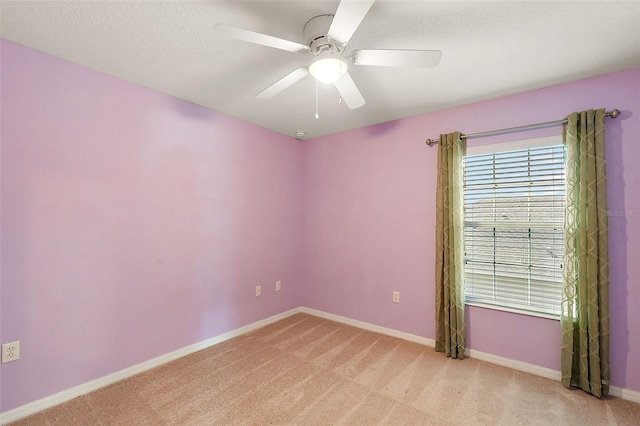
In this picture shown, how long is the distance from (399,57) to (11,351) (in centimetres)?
291

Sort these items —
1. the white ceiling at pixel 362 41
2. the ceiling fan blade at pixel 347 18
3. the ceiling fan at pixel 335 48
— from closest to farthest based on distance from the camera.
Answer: the ceiling fan blade at pixel 347 18, the ceiling fan at pixel 335 48, the white ceiling at pixel 362 41

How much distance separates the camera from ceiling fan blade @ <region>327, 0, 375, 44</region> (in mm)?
1113

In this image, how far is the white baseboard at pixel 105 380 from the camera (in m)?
1.76

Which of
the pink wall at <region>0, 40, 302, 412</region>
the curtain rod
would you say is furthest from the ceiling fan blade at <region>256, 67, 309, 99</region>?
the curtain rod

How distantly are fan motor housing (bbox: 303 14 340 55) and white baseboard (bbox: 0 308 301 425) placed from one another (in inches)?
107

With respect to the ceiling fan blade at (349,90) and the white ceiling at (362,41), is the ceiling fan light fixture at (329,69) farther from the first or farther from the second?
the white ceiling at (362,41)

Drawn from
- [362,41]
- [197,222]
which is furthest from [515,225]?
[197,222]

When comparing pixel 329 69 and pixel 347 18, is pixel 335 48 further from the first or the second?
pixel 347 18

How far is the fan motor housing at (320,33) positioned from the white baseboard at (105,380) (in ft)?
8.92

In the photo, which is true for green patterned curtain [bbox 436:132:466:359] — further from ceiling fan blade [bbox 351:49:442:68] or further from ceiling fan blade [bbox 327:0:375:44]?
ceiling fan blade [bbox 327:0:375:44]

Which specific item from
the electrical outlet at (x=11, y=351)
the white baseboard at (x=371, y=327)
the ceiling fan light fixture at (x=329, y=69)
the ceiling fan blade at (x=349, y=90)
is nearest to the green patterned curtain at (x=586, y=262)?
the white baseboard at (x=371, y=327)

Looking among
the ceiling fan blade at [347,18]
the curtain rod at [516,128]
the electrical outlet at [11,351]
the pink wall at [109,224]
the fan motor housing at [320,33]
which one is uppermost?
the fan motor housing at [320,33]

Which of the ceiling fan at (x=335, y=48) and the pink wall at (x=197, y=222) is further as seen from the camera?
the pink wall at (x=197, y=222)

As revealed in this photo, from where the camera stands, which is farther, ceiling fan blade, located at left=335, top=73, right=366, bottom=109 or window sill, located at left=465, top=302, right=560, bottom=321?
window sill, located at left=465, top=302, right=560, bottom=321
